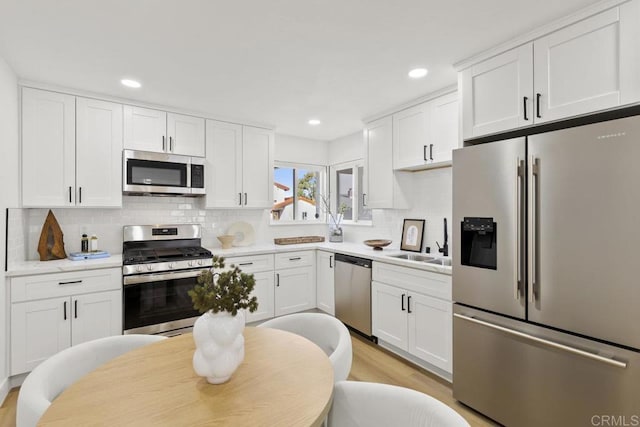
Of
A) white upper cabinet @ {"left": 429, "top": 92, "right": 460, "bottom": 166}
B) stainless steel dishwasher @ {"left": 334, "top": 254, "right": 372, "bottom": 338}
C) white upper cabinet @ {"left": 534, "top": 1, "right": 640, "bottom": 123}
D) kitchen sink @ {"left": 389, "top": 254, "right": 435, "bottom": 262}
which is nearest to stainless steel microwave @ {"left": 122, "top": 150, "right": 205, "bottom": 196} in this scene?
stainless steel dishwasher @ {"left": 334, "top": 254, "right": 372, "bottom": 338}

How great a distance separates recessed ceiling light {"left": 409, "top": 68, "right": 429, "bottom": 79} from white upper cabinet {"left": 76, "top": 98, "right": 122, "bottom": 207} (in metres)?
2.69

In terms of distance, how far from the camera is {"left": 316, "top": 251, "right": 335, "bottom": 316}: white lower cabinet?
3691 mm

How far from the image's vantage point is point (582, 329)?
1.61 m

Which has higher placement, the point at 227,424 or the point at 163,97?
the point at 163,97

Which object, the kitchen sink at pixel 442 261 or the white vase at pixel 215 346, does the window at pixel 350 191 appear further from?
the white vase at pixel 215 346

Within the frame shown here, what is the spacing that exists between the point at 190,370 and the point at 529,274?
1809 millimetres

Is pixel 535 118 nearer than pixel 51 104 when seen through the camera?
Yes

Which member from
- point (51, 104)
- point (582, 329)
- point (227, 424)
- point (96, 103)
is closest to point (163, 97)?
point (96, 103)

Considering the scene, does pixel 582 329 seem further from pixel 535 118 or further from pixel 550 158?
pixel 535 118

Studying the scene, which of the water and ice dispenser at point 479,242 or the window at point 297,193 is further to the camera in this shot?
the window at point 297,193

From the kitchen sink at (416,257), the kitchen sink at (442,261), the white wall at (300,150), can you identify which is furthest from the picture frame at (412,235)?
the white wall at (300,150)

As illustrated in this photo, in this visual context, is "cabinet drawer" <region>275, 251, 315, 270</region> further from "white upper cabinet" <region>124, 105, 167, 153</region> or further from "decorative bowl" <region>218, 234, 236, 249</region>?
"white upper cabinet" <region>124, 105, 167, 153</region>

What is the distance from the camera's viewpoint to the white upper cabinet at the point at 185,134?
326 centimetres

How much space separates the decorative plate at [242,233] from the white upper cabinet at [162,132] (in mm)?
970
